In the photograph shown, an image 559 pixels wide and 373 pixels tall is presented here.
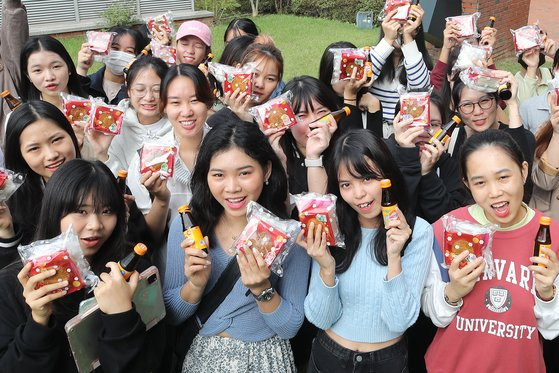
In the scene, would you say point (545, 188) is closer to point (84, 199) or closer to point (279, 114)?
point (279, 114)

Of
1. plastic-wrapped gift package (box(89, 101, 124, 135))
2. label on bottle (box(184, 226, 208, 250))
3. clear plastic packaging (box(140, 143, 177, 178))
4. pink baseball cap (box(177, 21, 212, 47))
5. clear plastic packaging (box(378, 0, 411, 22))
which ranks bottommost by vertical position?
label on bottle (box(184, 226, 208, 250))

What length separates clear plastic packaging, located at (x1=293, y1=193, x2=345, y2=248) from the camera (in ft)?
8.90

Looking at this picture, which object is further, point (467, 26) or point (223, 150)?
point (467, 26)

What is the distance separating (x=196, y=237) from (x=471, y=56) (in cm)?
292

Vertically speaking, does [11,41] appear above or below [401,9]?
below

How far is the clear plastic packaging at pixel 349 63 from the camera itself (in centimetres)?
432

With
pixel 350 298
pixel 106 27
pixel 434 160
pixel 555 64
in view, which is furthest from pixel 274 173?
pixel 106 27

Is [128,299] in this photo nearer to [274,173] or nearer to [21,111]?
[274,173]

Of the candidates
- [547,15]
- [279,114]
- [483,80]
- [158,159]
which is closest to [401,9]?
[483,80]

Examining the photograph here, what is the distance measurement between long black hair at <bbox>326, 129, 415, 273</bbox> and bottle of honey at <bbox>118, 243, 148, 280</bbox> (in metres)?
1.00

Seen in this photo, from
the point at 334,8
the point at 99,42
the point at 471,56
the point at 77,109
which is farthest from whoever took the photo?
the point at 334,8

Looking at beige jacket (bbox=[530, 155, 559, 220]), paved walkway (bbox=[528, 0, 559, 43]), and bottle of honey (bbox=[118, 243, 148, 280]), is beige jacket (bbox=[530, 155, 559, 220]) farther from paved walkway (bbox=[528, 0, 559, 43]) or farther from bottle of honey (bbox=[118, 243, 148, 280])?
paved walkway (bbox=[528, 0, 559, 43])

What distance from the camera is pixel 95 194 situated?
2.84 m

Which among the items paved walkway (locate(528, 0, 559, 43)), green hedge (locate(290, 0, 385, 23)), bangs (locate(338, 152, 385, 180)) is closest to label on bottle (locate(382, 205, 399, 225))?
bangs (locate(338, 152, 385, 180))
